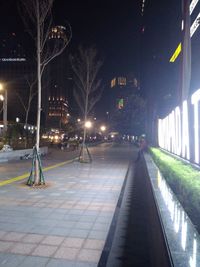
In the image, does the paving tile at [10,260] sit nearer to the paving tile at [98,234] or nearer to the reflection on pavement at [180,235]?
the paving tile at [98,234]

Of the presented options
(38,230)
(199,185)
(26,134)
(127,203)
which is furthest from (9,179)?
(26,134)

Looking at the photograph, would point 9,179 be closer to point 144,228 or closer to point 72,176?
point 72,176

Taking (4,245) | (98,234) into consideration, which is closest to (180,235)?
(98,234)

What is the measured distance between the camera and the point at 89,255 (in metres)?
Answer: 4.40

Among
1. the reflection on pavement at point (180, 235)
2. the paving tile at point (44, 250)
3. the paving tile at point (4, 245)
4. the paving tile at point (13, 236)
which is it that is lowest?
the paving tile at point (44, 250)

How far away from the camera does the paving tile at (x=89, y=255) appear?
4.26 metres

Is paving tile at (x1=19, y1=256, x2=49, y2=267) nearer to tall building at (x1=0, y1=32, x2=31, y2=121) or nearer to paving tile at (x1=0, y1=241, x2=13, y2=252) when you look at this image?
paving tile at (x1=0, y1=241, x2=13, y2=252)

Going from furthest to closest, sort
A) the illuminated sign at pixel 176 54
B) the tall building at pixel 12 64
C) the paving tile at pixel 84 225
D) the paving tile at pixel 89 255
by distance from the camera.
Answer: the tall building at pixel 12 64 < the illuminated sign at pixel 176 54 < the paving tile at pixel 84 225 < the paving tile at pixel 89 255

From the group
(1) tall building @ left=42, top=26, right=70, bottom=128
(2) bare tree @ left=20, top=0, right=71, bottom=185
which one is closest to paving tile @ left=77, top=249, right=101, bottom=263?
(2) bare tree @ left=20, top=0, right=71, bottom=185

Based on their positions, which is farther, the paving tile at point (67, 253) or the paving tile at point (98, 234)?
the paving tile at point (98, 234)

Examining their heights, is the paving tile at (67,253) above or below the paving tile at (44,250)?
below

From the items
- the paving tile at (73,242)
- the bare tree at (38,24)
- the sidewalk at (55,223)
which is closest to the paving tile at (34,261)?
the sidewalk at (55,223)

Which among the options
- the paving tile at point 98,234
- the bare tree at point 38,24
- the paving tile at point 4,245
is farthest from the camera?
the bare tree at point 38,24

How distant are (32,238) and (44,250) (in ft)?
1.99
